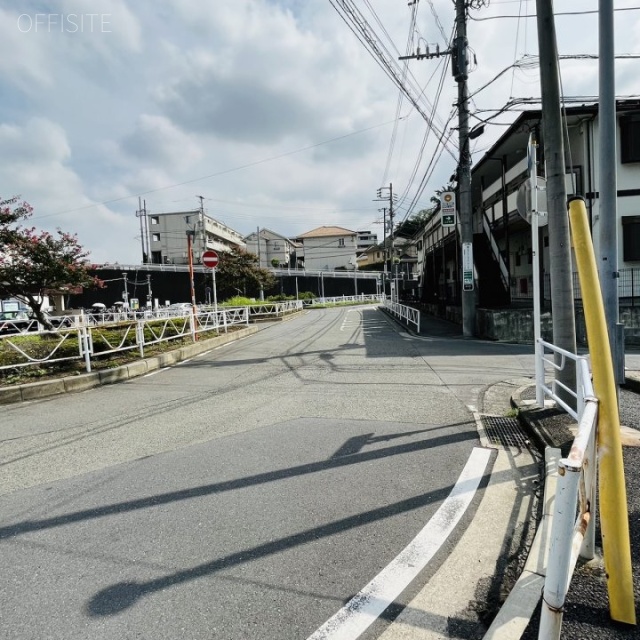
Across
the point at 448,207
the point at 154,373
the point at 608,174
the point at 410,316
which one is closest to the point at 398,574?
the point at 608,174

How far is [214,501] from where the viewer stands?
344 centimetres

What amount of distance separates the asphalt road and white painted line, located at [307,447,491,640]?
6 cm

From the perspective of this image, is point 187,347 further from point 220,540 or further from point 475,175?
point 475,175

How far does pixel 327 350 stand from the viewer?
1216 cm

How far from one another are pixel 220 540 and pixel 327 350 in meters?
9.32

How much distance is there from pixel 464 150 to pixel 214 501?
1347cm

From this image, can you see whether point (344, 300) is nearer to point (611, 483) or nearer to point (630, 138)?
point (630, 138)

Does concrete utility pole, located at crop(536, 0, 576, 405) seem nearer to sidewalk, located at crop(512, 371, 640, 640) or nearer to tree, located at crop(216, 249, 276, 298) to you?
sidewalk, located at crop(512, 371, 640, 640)

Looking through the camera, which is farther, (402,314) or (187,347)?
(402,314)

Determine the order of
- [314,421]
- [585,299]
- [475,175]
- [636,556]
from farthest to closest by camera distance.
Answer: [475,175]
[314,421]
[636,556]
[585,299]

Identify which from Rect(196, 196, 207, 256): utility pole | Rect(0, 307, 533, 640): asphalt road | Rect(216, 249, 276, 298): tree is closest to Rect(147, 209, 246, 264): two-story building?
Rect(196, 196, 207, 256): utility pole

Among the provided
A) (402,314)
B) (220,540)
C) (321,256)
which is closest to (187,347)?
(220,540)

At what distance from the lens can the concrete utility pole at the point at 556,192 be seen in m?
5.26

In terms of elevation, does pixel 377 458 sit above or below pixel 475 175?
below
